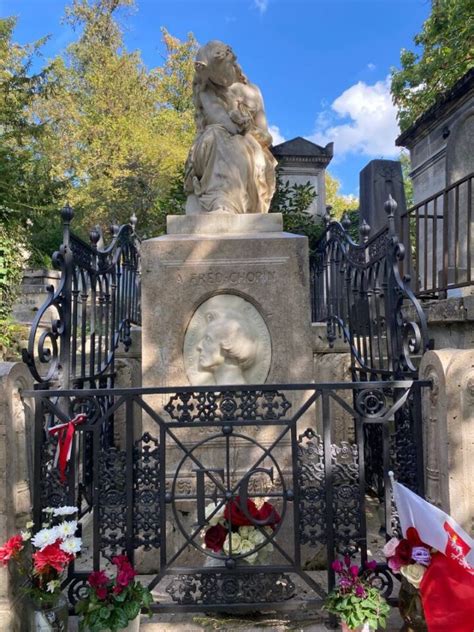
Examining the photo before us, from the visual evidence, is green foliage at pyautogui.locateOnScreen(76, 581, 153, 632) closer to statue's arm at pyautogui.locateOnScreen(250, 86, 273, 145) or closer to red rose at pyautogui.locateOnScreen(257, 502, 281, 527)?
red rose at pyautogui.locateOnScreen(257, 502, 281, 527)

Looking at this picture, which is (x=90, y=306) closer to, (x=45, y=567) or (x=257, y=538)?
(x=45, y=567)

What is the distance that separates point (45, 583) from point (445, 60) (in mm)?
13027

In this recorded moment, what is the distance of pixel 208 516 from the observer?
265cm

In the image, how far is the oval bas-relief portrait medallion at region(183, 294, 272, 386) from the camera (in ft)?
11.4

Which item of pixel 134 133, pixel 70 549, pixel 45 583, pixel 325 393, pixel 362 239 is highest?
pixel 134 133

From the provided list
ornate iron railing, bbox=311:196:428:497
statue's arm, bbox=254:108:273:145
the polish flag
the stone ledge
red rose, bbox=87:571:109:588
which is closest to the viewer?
the polish flag

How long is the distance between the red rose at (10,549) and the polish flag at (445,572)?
6.13 feet

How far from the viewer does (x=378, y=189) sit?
35.0 feet

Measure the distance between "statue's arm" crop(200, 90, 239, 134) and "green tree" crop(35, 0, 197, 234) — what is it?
33.6 feet

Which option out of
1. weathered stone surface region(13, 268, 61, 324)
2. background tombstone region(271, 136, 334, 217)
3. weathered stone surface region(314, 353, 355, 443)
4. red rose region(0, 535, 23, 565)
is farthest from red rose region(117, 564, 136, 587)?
background tombstone region(271, 136, 334, 217)

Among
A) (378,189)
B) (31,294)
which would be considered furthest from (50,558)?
(31,294)

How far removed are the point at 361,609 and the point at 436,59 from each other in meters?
12.8

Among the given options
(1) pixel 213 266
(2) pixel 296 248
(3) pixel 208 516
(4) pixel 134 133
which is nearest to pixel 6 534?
(3) pixel 208 516

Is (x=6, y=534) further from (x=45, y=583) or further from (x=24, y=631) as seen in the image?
(x=24, y=631)
